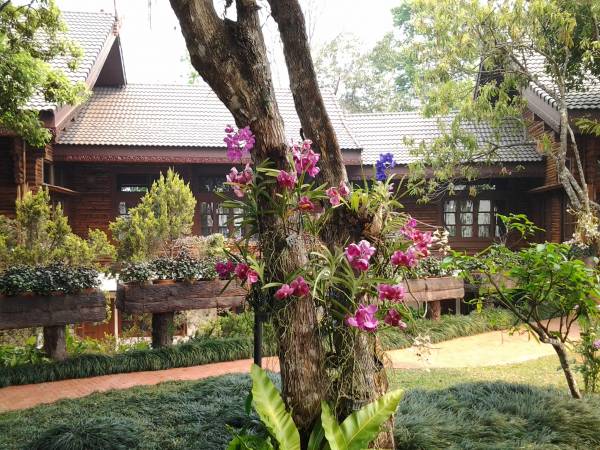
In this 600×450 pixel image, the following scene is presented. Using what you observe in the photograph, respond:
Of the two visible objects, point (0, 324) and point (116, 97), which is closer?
point (0, 324)

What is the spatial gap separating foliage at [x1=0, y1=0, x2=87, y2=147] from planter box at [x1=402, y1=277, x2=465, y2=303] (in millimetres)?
5822

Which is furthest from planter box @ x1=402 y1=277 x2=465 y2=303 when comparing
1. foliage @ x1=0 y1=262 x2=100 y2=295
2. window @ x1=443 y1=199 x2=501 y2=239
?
window @ x1=443 y1=199 x2=501 y2=239

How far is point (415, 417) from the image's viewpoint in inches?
137

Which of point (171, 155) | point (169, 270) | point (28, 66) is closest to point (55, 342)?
point (169, 270)

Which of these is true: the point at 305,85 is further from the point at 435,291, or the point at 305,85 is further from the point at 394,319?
the point at 435,291

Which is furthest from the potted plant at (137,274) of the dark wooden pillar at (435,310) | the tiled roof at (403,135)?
the tiled roof at (403,135)

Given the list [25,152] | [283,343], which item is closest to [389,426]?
[283,343]

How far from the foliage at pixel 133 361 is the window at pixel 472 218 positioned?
29.0 feet

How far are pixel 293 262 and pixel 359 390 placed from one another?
76cm

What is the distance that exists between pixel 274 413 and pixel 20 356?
5.03 m

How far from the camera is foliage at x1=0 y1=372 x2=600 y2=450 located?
131 inches

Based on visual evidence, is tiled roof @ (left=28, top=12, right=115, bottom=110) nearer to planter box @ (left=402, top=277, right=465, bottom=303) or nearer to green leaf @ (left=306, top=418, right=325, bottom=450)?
planter box @ (left=402, top=277, right=465, bottom=303)

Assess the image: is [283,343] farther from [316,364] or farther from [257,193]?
A: [257,193]

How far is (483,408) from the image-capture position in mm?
3883
